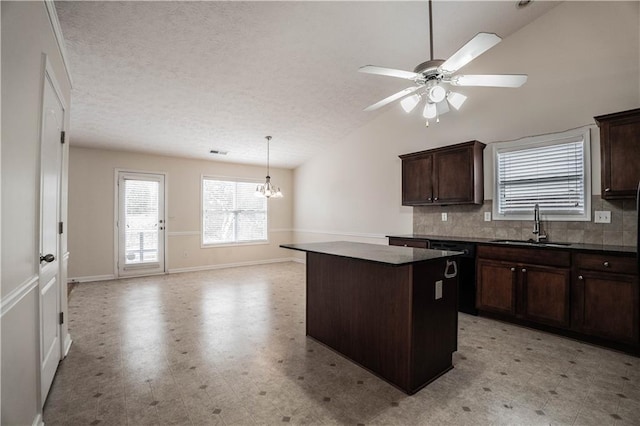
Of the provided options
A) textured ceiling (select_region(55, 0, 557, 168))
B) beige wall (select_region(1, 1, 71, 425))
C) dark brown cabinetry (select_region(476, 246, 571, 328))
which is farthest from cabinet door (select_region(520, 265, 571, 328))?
beige wall (select_region(1, 1, 71, 425))

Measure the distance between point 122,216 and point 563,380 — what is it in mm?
6974

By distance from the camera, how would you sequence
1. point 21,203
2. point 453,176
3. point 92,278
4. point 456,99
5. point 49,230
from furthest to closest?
point 92,278, point 453,176, point 456,99, point 49,230, point 21,203

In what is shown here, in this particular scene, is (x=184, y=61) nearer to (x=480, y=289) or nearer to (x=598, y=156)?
(x=480, y=289)

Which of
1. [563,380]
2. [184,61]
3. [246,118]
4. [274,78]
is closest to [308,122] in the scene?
[246,118]

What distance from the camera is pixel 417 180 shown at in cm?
469

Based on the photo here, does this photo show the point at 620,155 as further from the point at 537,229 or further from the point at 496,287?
the point at 496,287

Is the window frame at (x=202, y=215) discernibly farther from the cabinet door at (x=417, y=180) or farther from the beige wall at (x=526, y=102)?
the cabinet door at (x=417, y=180)

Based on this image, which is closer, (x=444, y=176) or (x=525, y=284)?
(x=525, y=284)

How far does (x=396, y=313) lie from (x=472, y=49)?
1924 mm

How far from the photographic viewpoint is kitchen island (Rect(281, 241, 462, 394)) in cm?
218

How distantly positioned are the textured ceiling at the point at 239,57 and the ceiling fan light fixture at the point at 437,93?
1508mm

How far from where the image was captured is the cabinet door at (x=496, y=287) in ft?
11.3

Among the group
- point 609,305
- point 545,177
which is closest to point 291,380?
point 609,305

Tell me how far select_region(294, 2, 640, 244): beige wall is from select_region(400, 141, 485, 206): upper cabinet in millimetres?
314
